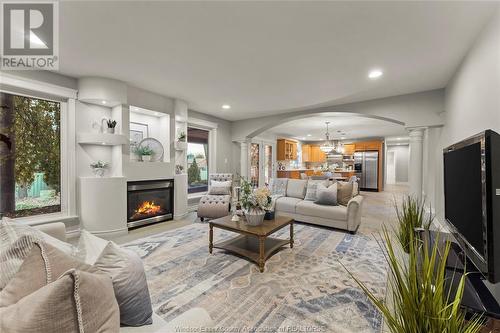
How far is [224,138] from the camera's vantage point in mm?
6516

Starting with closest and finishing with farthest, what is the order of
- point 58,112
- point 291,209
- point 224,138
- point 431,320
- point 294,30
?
point 431,320 < point 294,30 < point 58,112 < point 291,209 < point 224,138

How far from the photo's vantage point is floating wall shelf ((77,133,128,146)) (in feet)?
11.6

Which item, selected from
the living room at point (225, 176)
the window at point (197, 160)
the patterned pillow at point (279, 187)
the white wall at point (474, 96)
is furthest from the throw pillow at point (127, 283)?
the window at point (197, 160)

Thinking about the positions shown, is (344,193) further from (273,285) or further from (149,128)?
(149,128)

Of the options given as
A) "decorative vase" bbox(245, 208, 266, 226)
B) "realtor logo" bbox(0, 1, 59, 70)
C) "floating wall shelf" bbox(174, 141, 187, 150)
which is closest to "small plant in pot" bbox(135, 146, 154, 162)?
"floating wall shelf" bbox(174, 141, 187, 150)

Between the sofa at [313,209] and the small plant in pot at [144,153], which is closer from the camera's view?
the sofa at [313,209]

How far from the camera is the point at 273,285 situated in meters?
2.23

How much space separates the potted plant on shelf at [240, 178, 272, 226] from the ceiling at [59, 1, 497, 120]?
1729mm

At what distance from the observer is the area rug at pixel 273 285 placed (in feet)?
5.77

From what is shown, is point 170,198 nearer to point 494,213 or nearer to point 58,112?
point 58,112

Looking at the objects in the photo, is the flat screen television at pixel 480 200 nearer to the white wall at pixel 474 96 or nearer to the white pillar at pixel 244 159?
the white wall at pixel 474 96

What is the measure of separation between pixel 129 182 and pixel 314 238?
11.1ft

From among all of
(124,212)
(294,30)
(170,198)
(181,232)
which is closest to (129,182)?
(124,212)

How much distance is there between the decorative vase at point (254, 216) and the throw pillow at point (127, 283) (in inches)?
75.0
